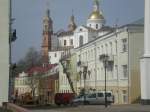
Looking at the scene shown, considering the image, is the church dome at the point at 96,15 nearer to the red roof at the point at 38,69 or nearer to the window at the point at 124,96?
the red roof at the point at 38,69

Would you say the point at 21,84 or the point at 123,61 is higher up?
the point at 123,61

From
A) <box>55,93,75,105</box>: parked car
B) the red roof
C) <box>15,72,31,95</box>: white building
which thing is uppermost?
the red roof

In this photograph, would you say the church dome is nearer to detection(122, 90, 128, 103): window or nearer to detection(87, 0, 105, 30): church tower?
detection(87, 0, 105, 30): church tower

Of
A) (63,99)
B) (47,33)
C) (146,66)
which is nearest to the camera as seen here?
(146,66)

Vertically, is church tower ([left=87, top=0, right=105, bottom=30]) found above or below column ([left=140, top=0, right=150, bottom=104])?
above

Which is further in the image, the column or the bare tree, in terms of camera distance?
the bare tree

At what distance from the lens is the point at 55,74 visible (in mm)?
121938

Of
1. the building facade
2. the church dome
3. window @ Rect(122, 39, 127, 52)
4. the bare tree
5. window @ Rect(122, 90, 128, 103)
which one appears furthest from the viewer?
the church dome

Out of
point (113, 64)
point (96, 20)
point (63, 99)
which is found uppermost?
point (96, 20)

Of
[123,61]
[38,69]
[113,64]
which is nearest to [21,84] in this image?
→ [38,69]

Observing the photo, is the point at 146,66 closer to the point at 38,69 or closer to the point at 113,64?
the point at 113,64
